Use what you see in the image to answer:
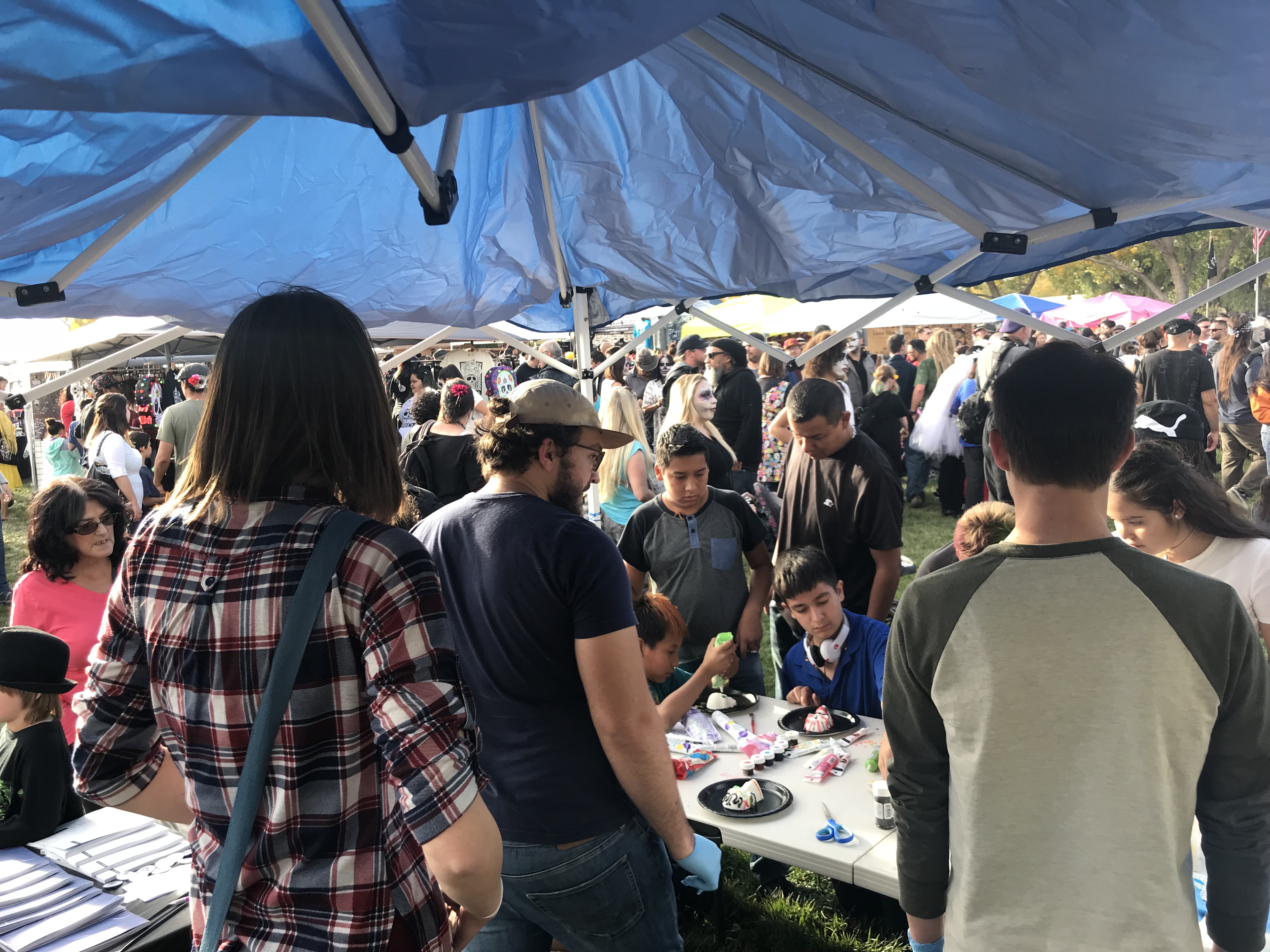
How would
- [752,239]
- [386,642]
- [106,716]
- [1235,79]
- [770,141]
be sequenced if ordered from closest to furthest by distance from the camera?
1. [386,642]
2. [106,716]
3. [1235,79]
4. [770,141]
5. [752,239]

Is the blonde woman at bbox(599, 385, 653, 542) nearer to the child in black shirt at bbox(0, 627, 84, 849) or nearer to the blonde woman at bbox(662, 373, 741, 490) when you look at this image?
the blonde woman at bbox(662, 373, 741, 490)

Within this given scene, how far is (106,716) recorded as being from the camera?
1.35 metres

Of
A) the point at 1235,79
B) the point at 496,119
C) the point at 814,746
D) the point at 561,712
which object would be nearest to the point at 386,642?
the point at 561,712

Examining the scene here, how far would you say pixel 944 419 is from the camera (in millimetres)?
8984

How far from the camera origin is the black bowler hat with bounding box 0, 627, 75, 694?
9.07 feet

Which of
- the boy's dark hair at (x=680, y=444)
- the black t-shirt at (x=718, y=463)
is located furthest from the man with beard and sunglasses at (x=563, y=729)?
the black t-shirt at (x=718, y=463)

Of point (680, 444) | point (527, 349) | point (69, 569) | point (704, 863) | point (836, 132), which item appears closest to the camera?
point (836, 132)

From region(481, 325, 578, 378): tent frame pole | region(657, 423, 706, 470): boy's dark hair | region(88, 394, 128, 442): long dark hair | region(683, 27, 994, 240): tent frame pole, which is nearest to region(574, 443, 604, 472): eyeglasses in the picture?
region(683, 27, 994, 240): tent frame pole

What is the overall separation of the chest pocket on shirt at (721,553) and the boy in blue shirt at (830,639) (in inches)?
13.0

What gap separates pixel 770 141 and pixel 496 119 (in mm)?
972

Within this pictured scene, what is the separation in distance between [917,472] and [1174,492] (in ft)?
25.0

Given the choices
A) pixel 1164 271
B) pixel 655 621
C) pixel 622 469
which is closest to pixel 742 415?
pixel 622 469

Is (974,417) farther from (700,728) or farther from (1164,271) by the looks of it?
(1164,271)

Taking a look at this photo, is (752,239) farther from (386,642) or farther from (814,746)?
(386,642)
